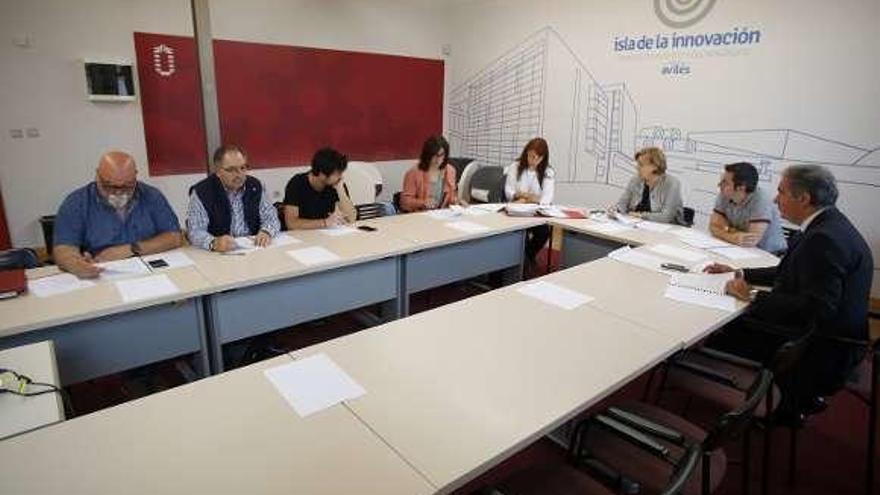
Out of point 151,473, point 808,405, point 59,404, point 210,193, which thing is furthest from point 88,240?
point 808,405

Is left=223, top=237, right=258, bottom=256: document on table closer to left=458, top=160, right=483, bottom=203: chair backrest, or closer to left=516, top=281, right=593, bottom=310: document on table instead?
left=516, top=281, right=593, bottom=310: document on table

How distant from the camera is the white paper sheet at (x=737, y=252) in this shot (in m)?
2.95

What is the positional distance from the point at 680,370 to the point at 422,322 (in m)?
1.12

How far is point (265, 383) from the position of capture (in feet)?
4.78

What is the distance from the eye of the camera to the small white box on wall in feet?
13.9

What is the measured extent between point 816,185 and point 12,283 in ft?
10.8

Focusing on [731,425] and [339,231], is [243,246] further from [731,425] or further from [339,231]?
[731,425]

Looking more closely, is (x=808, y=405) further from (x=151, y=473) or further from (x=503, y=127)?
(x=503, y=127)

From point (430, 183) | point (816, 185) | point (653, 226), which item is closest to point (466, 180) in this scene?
point (430, 183)

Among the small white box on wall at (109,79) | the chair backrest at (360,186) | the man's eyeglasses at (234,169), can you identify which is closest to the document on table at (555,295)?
→ the man's eyeglasses at (234,169)

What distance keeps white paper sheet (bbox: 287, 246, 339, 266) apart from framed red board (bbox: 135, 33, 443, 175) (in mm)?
2887

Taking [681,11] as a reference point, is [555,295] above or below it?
below

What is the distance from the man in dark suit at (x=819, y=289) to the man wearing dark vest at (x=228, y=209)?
251 cm

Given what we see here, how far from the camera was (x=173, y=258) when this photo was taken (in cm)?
252
